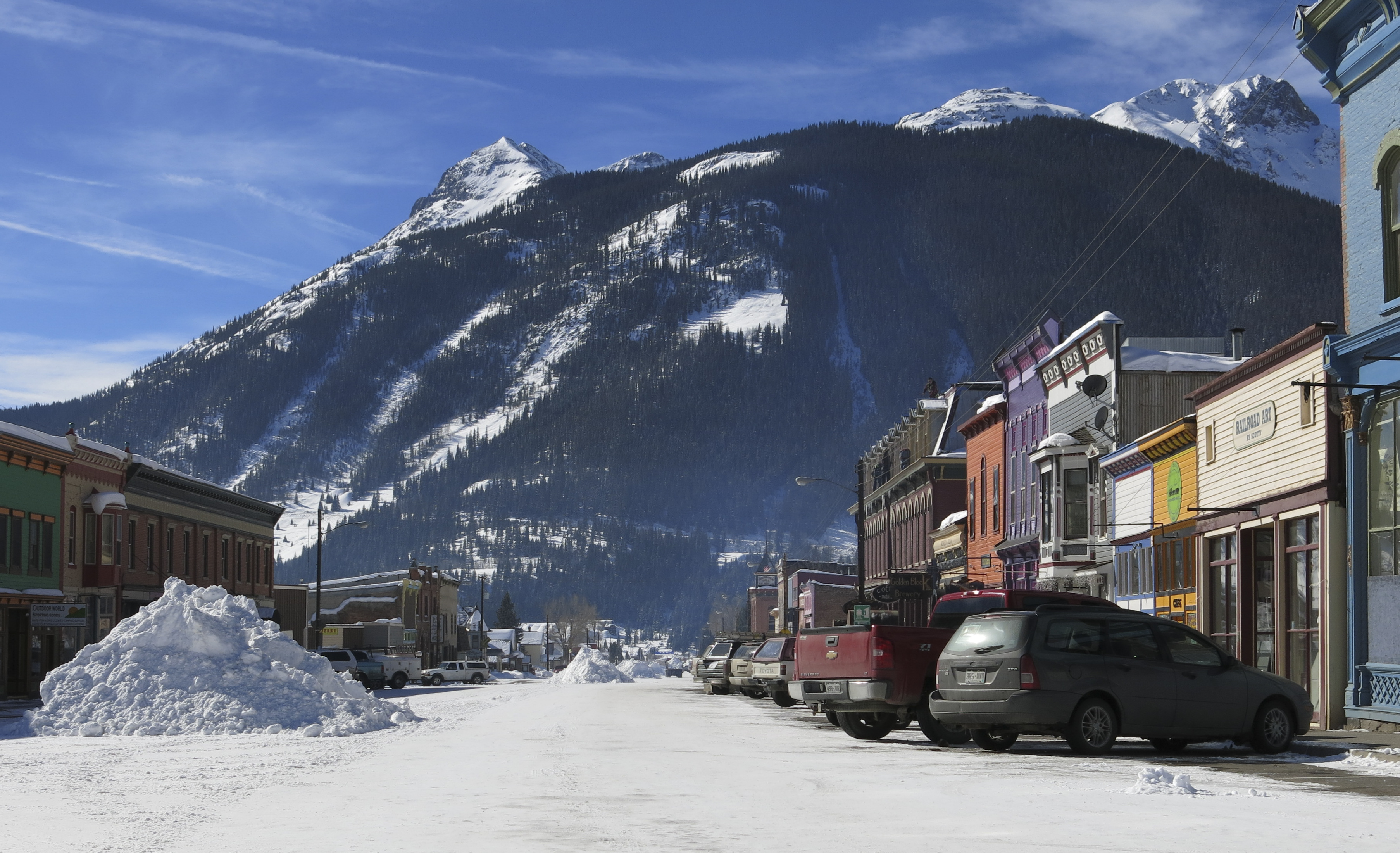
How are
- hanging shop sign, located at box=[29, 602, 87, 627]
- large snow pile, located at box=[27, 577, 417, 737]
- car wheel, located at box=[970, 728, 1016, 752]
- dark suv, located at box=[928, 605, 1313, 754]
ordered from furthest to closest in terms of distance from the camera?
hanging shop sign, located at box=[29, 602, 87, 627] → large snow pile, located at box=[27, 577, 417, 737] → car wheel, located at box=[970, 728, 1016, 752] → dark suv, located at box=[928, 605, 1313, 754]

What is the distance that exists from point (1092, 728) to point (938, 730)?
3087mm

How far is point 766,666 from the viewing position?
39.6 metres

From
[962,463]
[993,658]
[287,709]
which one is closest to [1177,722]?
[993,658]

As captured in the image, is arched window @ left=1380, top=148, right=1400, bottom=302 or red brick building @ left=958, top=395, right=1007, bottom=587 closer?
arched window @ left=1380, top=148, right=1400, bottom=302

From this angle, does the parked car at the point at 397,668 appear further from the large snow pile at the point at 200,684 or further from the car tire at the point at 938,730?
the car tire at the point at 938,730

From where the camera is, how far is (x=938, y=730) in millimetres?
21609

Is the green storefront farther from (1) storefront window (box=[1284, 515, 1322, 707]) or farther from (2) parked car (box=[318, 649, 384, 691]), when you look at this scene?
(1) storefront window (box=[1284, 515, 1322, 707])

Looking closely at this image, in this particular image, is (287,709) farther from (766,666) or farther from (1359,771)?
(1359,771)

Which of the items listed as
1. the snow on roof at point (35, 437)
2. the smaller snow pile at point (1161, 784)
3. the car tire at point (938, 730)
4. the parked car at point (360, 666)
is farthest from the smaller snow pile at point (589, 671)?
the smaller snow pile at point (1161, 784)

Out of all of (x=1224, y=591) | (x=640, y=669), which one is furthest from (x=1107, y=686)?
(x=640, y=669)

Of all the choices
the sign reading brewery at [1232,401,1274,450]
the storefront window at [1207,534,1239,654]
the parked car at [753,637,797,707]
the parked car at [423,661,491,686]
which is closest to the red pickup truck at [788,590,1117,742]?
the sign reading brewery at [1232,401,1274,450]

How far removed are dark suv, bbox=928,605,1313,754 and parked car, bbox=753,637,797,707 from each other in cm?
1673

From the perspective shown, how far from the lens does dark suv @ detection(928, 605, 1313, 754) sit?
18719 millimetres

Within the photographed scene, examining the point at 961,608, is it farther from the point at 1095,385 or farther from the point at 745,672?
the point at 745,672
